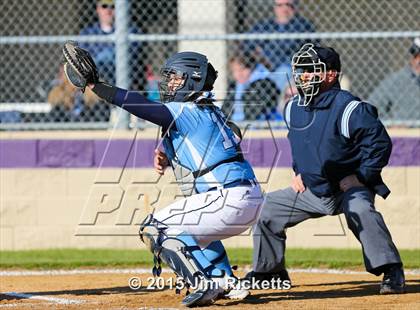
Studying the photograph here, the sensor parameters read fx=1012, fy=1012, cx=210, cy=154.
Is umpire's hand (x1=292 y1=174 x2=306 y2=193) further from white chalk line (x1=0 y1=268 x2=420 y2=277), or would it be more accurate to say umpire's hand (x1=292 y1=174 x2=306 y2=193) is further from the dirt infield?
white chalk line (x1=0 y1=268 x2=420 y2=277)

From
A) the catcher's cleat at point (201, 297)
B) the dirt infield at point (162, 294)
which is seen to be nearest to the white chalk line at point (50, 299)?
the dirt infield at point (162, 294)

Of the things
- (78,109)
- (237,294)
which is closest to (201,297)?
(237,294)

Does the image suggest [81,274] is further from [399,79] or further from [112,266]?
[399,79]

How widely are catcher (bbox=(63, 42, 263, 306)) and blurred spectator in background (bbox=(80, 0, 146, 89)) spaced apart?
11.9 feet

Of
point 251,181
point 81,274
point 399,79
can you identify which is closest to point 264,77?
point 399,79

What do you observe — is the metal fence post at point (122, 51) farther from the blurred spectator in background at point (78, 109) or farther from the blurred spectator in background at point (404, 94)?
the blurred spectator in background at point (404, 94)

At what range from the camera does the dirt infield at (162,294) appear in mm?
7012

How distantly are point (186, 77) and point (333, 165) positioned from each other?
53.7 inches

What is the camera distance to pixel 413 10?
42.9 ft

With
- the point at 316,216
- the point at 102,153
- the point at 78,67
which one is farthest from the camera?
the point at 102,153

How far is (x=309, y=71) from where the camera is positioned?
757 cm

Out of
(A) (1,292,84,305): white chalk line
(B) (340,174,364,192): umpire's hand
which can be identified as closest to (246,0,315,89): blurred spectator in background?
(B) (340,174,364,192): umpire's hand

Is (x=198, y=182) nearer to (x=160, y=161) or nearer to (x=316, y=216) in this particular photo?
(x=160, y=161)

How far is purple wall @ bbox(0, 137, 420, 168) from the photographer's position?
10.2 m
